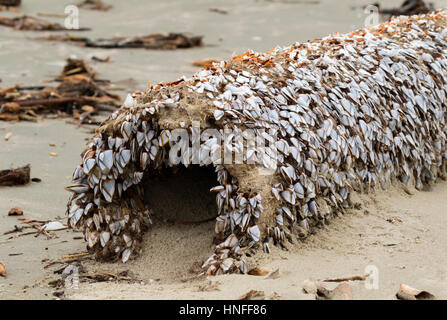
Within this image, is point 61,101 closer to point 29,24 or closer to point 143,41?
point 143,41

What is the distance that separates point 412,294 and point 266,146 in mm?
1107

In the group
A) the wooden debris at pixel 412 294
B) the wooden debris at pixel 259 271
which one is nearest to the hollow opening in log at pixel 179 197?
the wooden debris at pixel 259 271

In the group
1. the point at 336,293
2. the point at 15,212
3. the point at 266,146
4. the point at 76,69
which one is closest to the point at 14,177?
the point at 15,212

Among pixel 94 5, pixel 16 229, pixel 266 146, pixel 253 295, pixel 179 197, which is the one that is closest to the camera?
pixel 253 295

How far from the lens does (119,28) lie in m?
11.2

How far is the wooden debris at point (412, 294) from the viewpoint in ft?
9.56

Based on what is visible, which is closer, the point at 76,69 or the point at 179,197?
the point at 179,197

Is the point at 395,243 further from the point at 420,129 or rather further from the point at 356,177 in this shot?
the point at 420,129

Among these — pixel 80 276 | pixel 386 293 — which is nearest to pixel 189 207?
pixel 80 276

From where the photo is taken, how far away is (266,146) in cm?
352

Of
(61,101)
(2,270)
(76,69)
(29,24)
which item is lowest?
(2,270)

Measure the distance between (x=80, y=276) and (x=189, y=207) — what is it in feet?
2.67
